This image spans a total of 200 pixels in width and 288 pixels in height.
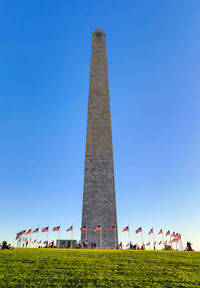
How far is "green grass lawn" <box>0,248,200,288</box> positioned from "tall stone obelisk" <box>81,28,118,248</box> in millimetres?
10846

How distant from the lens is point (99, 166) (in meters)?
31.6

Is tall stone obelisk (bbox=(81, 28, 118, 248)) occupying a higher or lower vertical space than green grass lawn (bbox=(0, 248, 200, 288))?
higher

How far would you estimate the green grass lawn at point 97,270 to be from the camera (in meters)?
11.0

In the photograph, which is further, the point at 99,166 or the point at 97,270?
the point at 99,166

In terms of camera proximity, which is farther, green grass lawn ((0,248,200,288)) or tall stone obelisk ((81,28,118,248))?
tall stone obelisk ((81,28,118,248))

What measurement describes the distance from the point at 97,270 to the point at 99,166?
63.1 feet

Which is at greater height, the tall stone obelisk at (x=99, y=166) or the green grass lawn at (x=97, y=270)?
the tall stone obelisk at (x=99, y=166)

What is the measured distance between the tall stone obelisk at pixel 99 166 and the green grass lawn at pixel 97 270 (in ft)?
35.6

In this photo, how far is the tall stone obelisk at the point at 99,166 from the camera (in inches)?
1125

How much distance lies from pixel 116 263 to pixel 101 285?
4262 millimetres

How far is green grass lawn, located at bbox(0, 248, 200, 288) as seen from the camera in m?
11.0

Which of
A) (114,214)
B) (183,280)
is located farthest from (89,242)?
(183,280)

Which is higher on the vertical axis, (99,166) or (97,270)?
(99,166)

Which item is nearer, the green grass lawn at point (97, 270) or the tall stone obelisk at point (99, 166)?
the green grass lawn at point (97, 270)
